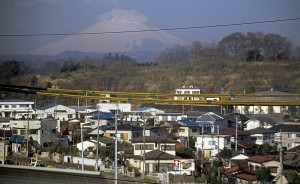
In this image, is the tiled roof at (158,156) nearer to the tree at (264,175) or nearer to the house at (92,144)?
the house at (92,144)

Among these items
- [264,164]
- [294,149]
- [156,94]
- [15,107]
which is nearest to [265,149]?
[294,149]

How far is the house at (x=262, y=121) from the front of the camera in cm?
590

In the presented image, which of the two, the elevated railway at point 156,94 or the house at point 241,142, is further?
the house at point 241,142

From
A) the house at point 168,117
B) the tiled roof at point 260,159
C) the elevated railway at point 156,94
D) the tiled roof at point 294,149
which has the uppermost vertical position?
the elevated railway at point 156,94

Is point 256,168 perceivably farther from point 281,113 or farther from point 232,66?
point 232,66

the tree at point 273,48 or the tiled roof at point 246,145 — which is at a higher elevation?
the tree at point 273,48

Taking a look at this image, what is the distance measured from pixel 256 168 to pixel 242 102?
2158 millimetres

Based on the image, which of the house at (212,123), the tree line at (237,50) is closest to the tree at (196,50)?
the tree line at (237,50)

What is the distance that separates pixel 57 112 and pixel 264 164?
4.98m

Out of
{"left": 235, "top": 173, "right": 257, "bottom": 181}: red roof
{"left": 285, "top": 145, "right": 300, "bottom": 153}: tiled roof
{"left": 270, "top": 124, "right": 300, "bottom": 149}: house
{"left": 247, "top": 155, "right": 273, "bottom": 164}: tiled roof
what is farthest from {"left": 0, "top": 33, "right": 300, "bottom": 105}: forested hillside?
{"left": 235, "top": 173, "right": 257, "bottom": 181}: red roof

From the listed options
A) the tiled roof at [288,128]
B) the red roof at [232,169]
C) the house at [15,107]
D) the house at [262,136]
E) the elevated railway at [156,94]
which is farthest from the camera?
the house at [15,107]

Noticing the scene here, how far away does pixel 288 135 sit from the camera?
17.6 ft

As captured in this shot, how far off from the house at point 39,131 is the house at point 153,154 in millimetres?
1488

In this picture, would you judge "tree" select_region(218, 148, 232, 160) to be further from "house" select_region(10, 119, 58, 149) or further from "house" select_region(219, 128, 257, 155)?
"house" select_region(10, 119, 58, 149)
